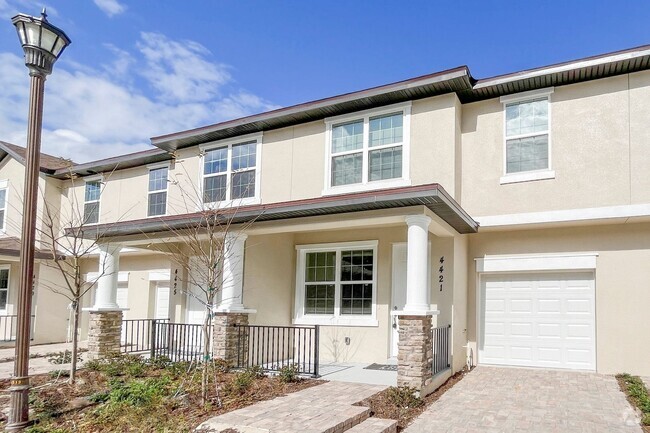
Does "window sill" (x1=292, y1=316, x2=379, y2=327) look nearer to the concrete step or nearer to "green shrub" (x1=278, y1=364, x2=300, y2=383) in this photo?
"green shrub" (x1=278, y1=364, x2=300, y2=383)

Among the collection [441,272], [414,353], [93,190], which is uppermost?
[93,190]

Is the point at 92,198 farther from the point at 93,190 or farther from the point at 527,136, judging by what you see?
the point at 527,136

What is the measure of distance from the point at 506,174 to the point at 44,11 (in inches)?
365

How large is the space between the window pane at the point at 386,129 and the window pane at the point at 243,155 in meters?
3.61

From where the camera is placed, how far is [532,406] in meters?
8.05

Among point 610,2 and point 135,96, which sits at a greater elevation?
point 610,2

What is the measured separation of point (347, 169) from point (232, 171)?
11.9ft

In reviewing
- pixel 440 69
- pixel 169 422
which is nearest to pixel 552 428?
pixel 169 422

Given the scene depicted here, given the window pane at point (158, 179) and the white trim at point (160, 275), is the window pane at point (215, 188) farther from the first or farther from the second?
the white trim at point (160, 275)

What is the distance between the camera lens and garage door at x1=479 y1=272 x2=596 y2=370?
10.8 m

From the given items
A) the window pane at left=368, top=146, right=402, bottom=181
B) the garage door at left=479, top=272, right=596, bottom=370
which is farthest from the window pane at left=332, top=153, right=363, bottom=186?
the garage door at left=479, top=272, right=596, bottom=370

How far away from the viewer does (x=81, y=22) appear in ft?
28.2

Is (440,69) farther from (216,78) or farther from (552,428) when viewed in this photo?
(552,428)

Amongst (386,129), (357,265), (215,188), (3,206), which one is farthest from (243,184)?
(3,206)
